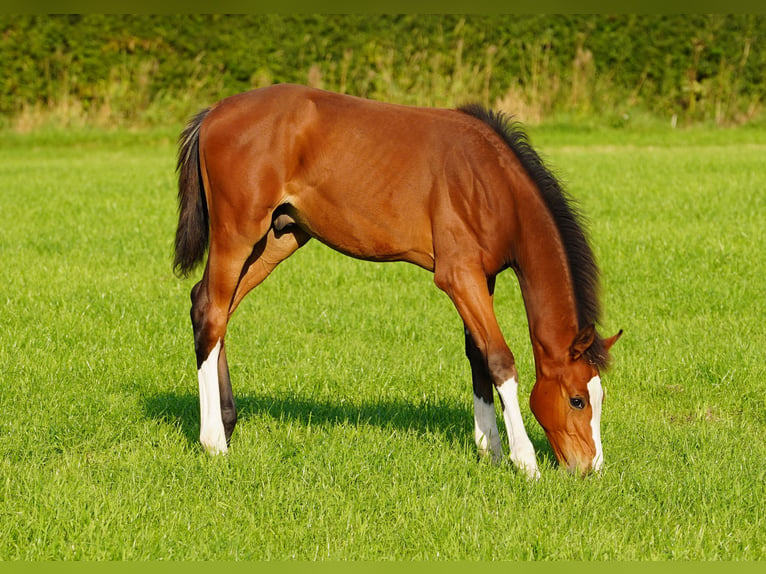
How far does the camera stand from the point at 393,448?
6004 mm

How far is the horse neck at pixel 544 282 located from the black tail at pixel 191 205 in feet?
6.64

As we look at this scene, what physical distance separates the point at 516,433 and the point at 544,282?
0.83m

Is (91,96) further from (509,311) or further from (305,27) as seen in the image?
(509,311)

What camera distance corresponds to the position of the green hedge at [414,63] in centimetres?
2131

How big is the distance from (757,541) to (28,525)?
11.4 feet

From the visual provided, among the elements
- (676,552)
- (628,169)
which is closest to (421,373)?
(676,552)

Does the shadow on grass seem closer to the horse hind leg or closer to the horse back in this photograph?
the horse hind leg

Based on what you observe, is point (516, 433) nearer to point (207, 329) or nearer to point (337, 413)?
point (337, 413)

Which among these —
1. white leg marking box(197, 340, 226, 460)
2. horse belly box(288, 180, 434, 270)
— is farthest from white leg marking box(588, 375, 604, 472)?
white leg marking box(197, 340, 226, 460)

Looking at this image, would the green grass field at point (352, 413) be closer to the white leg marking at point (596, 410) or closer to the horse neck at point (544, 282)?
the white leg marking at point (596, 410)

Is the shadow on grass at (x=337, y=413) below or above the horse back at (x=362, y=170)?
below

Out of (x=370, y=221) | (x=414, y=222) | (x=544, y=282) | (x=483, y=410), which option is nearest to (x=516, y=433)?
(x=483, y=410)

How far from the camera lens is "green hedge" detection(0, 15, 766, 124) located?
2131 cm

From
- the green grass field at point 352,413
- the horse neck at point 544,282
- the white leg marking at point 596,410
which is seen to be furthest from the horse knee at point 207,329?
the white leg marking at point 596,410
